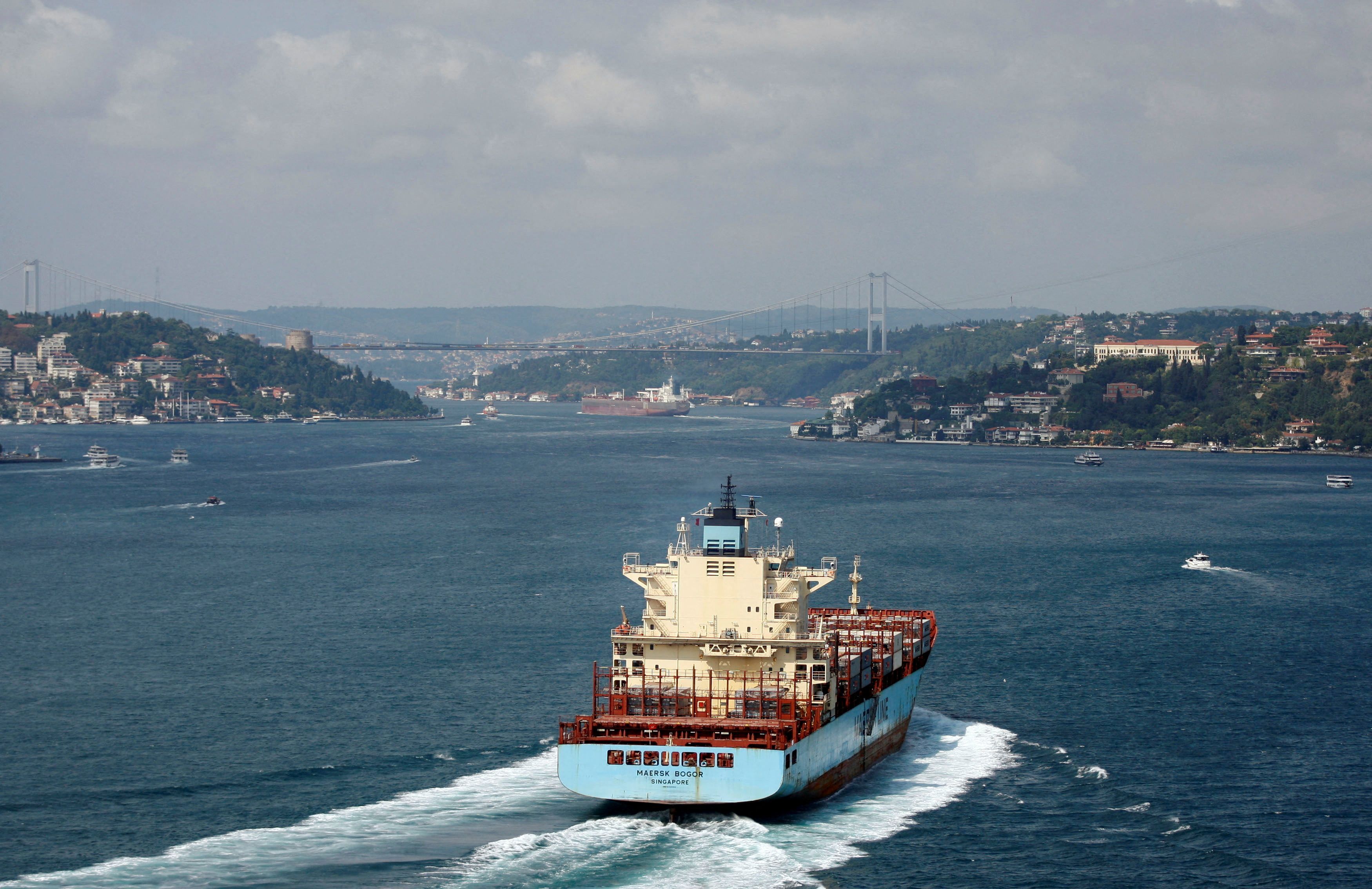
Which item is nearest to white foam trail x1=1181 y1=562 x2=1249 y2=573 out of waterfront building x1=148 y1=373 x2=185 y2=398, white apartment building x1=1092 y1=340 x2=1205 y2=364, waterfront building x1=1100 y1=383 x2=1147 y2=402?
waterfront building x1=1100 y1=383 x2=1147 y2=402

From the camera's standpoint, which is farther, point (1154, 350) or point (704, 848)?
point (1154, 350)

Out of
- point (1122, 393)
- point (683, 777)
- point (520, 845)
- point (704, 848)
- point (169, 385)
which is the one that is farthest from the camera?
point (169, 385)

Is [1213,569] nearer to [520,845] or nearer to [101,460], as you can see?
[520,845]

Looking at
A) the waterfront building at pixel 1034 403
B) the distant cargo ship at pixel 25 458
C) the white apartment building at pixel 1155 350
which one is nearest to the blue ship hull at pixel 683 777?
the distant cargo ship at pixel 25 458

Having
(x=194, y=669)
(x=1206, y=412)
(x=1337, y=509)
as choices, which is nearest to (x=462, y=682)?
(x=194, y=669)

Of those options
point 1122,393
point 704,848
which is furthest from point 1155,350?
point 704,848

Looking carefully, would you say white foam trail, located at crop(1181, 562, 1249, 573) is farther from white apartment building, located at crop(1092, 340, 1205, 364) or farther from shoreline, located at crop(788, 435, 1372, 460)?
white apartment building, located at crop(1092, 340, 1205, 364)
